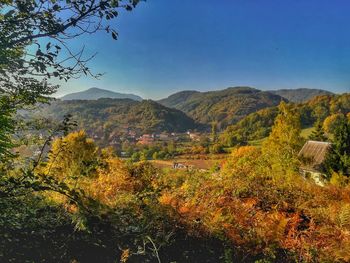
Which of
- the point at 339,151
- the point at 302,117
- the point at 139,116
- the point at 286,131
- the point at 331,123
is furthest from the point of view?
the point at 139,116

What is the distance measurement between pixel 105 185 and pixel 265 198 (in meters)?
3.37

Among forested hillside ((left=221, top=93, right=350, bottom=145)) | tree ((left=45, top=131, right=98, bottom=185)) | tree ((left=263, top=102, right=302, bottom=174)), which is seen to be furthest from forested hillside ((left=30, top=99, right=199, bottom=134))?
tree ((left=45, top=131, right=98, bottom=185))

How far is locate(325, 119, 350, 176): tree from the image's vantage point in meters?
28.6

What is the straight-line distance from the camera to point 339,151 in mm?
29312

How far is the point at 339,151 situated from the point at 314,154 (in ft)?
21.9

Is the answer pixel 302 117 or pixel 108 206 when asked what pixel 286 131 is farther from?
pixel 302 117

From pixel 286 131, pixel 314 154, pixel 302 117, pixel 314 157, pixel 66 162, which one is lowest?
pixel 314 157

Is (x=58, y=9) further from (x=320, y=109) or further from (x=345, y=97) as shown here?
(x=345, y=97)

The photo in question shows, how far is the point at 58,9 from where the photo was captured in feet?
8.86

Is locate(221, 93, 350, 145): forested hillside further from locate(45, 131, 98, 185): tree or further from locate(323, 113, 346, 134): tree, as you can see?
locate(45, 131, 98, 185): tree

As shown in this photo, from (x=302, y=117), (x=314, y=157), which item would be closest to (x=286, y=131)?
(x=314, y=157)

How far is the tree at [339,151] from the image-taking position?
28559 millimetres

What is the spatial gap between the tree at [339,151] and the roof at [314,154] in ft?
9.33

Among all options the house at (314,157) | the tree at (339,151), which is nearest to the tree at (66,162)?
the tree at (339,151)
